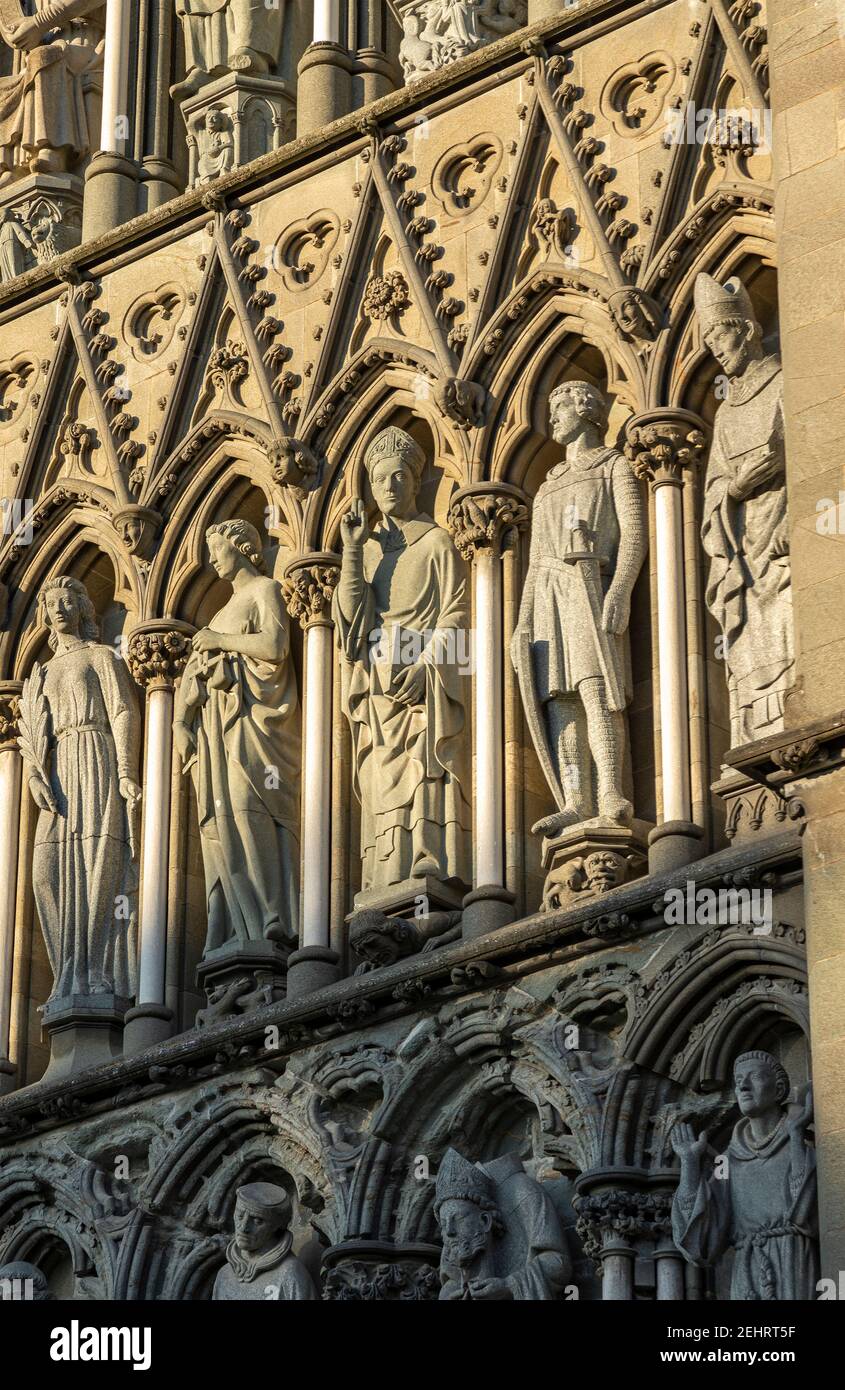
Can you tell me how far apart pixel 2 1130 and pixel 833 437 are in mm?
5513

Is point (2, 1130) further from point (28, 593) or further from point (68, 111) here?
point (68, 111)

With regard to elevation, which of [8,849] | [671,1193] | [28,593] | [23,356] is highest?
[23,356]

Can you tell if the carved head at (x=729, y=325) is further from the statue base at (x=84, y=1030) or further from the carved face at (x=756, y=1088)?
the statue base at (x=84, y=1030)

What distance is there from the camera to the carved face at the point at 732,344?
16625 mm

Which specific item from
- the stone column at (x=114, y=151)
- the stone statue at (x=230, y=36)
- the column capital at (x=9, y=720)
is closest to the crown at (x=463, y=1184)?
the column capital at (x=9, y=720)

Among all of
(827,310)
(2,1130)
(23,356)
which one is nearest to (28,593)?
(23,356)

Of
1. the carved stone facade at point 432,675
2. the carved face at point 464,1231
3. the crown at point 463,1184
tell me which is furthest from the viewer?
the crown at point 463,1184

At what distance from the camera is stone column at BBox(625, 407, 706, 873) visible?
52.5 ft

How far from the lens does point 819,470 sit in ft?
49.6

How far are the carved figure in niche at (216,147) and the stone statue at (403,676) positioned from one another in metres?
2.54

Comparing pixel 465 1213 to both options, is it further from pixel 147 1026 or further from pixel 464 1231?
pixel 147 1026

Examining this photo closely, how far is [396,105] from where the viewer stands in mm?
18531

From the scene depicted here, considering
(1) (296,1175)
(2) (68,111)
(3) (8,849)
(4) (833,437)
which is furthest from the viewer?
(2) (68,111)

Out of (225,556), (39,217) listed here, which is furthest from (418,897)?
(39,217)
